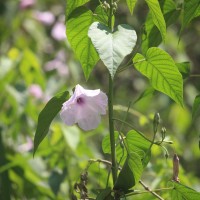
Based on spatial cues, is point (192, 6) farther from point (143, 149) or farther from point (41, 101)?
point (41, 101)

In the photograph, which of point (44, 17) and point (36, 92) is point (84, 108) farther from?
point (44, 17)

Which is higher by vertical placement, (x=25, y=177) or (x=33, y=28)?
(x=25, y=177)

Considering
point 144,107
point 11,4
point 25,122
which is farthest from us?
point 11,4

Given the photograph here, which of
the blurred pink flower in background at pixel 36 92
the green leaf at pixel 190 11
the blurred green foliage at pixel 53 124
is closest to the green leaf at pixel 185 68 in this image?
the blurred green foliage at pixel 53 124

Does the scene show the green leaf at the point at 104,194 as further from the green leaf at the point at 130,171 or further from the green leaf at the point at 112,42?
the green leaf at the point at 112,42

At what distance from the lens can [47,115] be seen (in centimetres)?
134

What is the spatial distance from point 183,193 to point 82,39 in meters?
0.35

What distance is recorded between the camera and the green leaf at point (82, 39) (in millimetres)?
1343

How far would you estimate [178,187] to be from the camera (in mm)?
1346

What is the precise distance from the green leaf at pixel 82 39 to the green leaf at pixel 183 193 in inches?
10.6

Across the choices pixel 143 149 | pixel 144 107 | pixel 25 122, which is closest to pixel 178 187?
pixel 143 149

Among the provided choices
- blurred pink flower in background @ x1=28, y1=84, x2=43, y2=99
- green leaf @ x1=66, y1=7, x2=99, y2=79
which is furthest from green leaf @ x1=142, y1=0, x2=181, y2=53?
blurred pink flower in background @ x1=28, y1=84, x2=43, y2=99

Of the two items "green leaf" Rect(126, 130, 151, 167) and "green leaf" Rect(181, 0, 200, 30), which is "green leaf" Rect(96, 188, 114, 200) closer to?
"green leaf" Rect(126, 130, 151, 167)

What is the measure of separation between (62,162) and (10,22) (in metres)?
1.72
